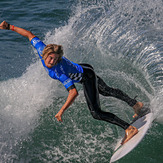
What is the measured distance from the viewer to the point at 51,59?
4.00 metres

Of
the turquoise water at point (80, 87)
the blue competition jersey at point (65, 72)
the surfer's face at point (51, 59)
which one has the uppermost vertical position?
the surfer's face at point (51, 59)

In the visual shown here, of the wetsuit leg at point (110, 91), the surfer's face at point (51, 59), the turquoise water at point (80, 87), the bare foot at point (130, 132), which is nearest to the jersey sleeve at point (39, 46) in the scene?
the surfer's face at point (51, 59)

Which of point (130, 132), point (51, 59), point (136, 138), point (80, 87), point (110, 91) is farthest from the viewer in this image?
point (80, 87)

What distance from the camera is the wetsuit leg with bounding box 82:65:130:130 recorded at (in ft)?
14.8

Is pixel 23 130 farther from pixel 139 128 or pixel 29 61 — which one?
pixel 29 61

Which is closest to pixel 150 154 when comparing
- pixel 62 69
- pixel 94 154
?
pixel 94 154

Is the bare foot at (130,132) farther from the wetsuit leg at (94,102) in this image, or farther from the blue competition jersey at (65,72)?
the blue competition jersey at (65,72)

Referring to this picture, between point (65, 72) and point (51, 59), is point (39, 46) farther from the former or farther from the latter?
point (65, 72)

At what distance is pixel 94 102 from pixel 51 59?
1142 mm

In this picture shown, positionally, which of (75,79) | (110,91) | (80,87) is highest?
(75,79)

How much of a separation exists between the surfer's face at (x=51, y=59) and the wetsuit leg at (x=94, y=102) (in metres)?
0.75

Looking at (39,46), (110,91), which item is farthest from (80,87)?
(39,46)

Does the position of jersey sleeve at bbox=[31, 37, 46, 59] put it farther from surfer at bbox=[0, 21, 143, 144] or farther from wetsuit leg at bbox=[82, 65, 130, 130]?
wetsuit leg at bbox=[82, 65, 130, 130]

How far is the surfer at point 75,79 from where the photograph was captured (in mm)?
3986
